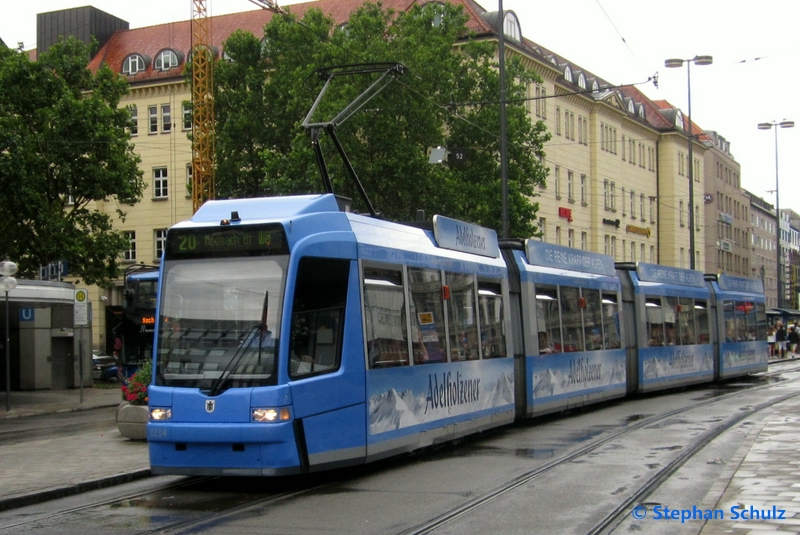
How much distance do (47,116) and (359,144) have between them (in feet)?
34.5

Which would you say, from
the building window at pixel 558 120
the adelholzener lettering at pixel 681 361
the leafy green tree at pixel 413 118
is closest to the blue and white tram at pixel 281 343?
the adelholzener lettering at pixel 681 361

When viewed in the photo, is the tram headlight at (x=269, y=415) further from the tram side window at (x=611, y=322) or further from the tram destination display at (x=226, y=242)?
the tram side window at (x=611, y=322)

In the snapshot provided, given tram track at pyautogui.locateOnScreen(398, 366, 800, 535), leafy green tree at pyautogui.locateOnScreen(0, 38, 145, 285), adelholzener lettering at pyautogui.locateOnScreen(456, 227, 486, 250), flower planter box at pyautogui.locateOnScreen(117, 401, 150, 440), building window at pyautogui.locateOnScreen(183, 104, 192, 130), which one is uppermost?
building window at pyautogui.locateOnScreen(183, 104, 192, 130)

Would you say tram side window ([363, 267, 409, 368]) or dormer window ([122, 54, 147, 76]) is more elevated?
dormer window ([122, 54, 147, 76])

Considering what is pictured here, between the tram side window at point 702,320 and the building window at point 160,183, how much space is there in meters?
38.6

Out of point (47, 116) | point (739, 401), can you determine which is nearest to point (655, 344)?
point (739, 401)

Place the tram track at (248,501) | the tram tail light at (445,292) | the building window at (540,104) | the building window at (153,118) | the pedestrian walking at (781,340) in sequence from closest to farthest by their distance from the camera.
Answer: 1. the tram track at (248,501)
2. the tram tail light at (445,292)
3. the pedestrian walking at (781,340)
4. the building window at (540,104)
5. the building window at (153,118)

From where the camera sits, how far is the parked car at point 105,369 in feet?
130

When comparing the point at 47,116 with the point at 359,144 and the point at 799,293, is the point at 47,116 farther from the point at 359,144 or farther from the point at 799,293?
the point at 799,293

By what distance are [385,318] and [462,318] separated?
2.65m

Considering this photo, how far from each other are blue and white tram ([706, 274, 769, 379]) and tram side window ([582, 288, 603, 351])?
970 centimetres

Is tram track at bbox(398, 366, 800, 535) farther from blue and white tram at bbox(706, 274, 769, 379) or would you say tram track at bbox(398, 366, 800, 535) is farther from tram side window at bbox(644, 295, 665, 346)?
blue and white tram at bbox(706, 274, 769, 379)

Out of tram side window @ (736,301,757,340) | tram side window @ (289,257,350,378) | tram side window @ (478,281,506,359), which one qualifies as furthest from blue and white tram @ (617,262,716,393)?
tram side window @ (289,257,350,378)

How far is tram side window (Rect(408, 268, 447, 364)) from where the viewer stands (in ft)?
43.7
